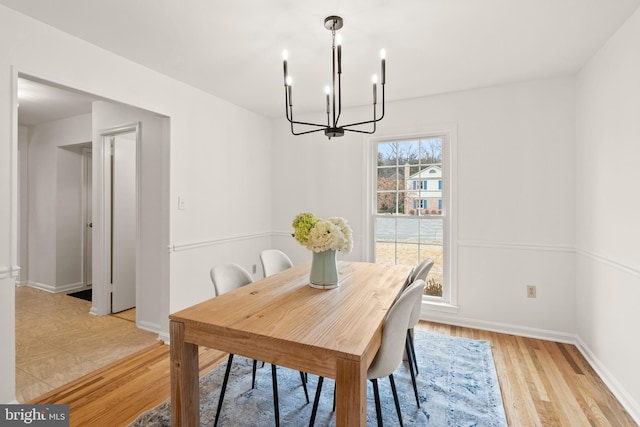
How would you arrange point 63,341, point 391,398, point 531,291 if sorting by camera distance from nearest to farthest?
point 391,398 < point 63,341 < point 531,291

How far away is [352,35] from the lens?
2240 mm

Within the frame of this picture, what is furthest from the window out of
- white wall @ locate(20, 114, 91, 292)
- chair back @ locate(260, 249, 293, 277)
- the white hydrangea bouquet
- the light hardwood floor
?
white wall @ locate(20, 114, 91, 292)

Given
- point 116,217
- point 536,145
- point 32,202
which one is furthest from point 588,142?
point 32,202

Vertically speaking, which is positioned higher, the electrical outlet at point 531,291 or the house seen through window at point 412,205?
the house seen through window at point 412,205

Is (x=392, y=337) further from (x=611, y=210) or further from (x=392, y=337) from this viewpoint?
(x=611, y=210)

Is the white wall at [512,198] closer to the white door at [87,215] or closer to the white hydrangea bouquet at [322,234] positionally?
the white hydrangea bouquet at [322,234]

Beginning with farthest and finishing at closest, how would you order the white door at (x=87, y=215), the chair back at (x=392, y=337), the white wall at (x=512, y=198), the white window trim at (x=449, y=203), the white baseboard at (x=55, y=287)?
the white door at (x=87, y=215), the white baseboard at (x=55, y=287), the white window trim at (x=449, y=203), the white wall at (x=512, y=198), the chair back at (x=392, y=337)

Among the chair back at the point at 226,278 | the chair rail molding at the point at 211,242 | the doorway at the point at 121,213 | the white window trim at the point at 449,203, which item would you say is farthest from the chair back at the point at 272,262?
the doorway at the point at 121,213

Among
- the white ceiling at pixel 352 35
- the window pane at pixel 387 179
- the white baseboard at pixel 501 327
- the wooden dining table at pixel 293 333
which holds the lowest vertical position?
the white baseboard at pixel 501 327

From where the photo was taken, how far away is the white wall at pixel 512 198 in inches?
117

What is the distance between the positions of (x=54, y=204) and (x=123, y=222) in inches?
69.3

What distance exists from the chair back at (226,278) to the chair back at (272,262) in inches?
15.1

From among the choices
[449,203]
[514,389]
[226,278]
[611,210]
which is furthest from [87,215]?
[611,210]

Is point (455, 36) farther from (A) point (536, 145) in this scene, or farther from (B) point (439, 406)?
(B) point (439, 406)
